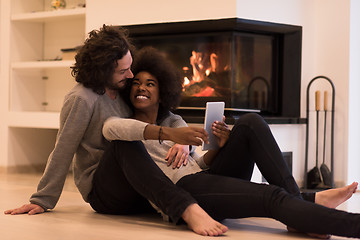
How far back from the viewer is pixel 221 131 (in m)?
2.59

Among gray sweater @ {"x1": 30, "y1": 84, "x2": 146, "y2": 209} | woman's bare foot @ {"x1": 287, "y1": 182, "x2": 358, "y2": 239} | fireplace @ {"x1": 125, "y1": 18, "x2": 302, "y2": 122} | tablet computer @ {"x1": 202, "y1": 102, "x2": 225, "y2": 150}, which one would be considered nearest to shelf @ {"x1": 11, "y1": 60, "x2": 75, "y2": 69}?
fireplace @ {"x1": 125, "y1": 18, "x2": 302, "y2": 122}

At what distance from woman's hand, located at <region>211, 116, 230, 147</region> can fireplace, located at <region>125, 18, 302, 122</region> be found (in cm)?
148

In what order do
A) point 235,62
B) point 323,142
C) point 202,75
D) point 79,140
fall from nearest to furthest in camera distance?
point 79,140 < point 235,62 < point 202,75 < point 323,142

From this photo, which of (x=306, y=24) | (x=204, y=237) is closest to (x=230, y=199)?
(x=204, y=237)

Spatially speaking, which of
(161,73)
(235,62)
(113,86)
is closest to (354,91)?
(235,62)

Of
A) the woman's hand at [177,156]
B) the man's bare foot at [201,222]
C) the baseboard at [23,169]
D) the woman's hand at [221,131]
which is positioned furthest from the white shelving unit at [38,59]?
the man's bare foot at [201,222]

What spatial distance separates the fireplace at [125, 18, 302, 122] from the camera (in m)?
4.22

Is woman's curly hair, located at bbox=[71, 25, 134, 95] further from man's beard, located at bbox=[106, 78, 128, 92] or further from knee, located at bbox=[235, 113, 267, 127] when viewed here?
knee, located at bbox=[235, 113, 267, 127]

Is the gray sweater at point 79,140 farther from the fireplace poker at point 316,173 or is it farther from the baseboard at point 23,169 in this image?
the baseboard at point 23,169

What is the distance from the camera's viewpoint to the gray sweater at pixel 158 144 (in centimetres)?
244

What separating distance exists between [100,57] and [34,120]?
261cm

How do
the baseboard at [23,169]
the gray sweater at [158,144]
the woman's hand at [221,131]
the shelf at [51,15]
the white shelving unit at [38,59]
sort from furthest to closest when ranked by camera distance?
the baseboard at [23,169]
the white shelving unit at [38,59]
the shelf at [51,15]
the woman's hand at [221,131]
the gray sweater at [158,144]

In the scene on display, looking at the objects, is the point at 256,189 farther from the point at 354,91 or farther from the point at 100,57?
the point at 354,91

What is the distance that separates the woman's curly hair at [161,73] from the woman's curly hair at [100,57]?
173 millimetres
